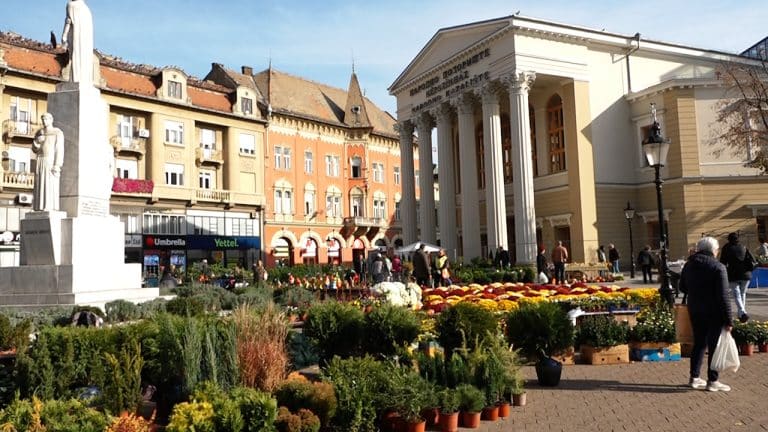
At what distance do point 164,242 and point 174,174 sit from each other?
17.0 feet

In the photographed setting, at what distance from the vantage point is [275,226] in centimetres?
5138

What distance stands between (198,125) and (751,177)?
36351mm

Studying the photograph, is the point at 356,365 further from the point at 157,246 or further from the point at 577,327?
the point at 157,246

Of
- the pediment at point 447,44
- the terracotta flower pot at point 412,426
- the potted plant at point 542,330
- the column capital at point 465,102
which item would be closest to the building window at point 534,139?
the column capital at point 465,102

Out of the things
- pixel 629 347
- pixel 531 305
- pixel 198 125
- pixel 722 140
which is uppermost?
pixel 198 125

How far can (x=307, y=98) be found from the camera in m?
57.2

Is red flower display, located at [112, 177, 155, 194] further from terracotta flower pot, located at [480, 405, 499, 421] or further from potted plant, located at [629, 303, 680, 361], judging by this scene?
terracotta flower pot, located at [480, 405, 499, 421]

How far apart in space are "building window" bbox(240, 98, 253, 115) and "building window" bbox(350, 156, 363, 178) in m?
11.5

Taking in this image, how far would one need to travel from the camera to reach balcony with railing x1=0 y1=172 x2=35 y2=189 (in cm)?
3616

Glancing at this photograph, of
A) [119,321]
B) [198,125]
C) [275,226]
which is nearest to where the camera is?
[119,321]

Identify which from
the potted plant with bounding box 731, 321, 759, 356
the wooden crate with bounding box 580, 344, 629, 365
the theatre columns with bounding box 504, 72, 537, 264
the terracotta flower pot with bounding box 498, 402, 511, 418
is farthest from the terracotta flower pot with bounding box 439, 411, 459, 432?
the theatre columns with bounding box 504, 72, 537, 264

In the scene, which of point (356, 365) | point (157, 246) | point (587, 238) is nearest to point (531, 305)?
point (356, 365)

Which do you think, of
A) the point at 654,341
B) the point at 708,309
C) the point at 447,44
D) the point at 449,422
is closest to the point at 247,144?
the point at 447,44

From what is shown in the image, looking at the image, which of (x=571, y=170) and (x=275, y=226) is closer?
(x=571, y=170)
